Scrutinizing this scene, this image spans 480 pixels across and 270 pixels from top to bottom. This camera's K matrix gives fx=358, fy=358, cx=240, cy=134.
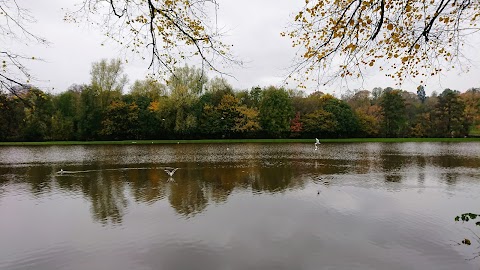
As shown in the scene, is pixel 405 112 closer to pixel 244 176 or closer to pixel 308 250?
pixel 244 176

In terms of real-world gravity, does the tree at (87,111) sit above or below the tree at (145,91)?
below

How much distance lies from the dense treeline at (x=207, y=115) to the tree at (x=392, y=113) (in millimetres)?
156

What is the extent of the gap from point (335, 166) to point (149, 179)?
10.9 metres

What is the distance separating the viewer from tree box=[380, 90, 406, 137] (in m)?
60.4

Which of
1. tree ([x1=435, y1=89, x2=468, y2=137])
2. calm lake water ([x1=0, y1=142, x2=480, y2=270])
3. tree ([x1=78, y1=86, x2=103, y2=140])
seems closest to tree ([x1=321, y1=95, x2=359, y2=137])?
tree ([x1=435, y1=89, x2=468, y2=137])

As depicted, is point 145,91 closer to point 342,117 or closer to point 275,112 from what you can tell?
point 275,112

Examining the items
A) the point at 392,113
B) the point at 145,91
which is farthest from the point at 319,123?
the point at 145,91

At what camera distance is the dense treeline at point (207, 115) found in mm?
51406

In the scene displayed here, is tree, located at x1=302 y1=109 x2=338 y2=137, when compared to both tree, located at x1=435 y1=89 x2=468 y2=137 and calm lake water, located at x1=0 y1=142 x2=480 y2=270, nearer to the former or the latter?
tree, located at x1=435 y1=89 x2=468 y2=137

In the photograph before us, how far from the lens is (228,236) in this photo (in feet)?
27.8

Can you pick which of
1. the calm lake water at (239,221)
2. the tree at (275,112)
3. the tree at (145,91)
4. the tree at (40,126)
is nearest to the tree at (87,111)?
the tree at (40,126)

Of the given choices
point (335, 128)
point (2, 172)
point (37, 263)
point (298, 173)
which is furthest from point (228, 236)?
point (335, 128)

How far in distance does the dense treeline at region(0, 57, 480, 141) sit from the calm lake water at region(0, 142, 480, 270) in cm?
3369

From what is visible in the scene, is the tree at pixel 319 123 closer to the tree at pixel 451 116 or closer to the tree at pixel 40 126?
the tree at pixel 451 116
